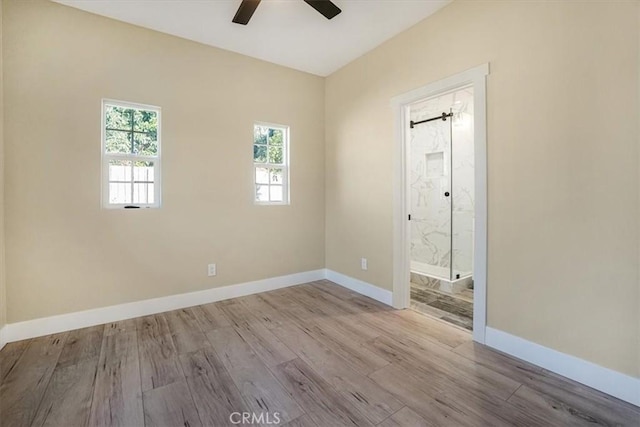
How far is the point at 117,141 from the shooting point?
2770 mm

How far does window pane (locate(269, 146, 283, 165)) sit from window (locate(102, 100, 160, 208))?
131 centimetres

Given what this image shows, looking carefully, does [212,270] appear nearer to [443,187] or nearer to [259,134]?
[259,134]

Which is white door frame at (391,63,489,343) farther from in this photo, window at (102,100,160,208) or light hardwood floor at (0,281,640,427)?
window at (102,100,160,208)

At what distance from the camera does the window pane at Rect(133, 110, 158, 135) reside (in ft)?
9.37

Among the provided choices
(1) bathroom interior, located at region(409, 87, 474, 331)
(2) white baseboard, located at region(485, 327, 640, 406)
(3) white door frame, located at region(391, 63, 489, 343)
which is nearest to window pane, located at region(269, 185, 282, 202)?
(3) white door frame, located at region(391, 63, 489, 343)

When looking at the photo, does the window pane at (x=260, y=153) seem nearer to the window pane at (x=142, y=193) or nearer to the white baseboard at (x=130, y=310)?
the window pane at (x=142, y=193)

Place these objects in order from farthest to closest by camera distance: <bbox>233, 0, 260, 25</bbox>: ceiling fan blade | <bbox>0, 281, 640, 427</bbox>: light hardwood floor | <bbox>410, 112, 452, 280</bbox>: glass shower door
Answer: <bbox>410, 112, 452, 280</bbox>: glass shower door → <bbox>233, 0, 260, 25</bbox>: ceiling fan blade → <bbox>0, 281, 640, 427</bbox>: light hardwood floor

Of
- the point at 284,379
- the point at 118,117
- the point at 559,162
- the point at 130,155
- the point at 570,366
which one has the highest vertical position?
the point at 118,117

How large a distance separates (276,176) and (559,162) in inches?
115

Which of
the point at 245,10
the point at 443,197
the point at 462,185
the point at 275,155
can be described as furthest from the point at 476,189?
the point at 275,155

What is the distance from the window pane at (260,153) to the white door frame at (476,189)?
1.67 metres

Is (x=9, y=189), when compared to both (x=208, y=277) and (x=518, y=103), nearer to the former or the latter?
(x=208, y=277)

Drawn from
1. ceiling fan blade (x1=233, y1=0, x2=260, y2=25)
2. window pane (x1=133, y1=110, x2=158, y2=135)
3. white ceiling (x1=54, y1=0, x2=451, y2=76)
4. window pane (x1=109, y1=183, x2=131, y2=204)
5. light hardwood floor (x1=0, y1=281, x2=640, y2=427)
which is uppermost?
white ceiling (x1=54, y1=0, x2=451, y2=76)

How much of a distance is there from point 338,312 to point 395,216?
1206 millimetres
